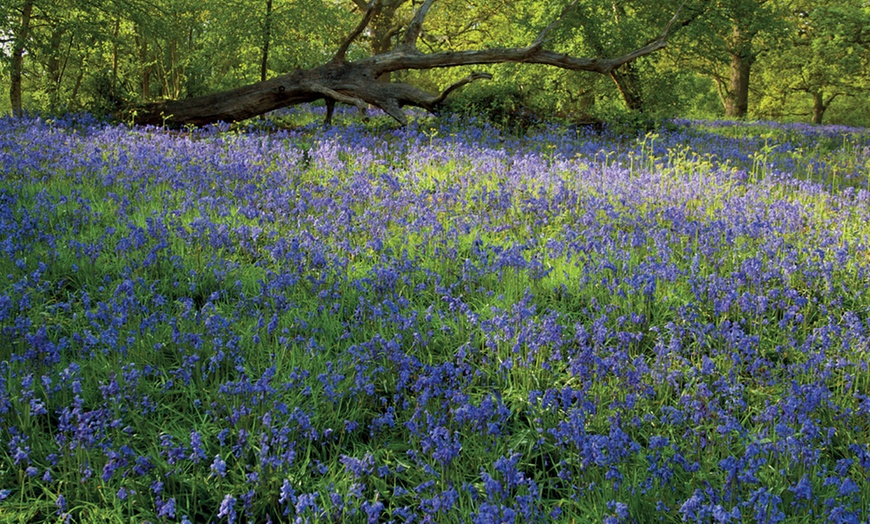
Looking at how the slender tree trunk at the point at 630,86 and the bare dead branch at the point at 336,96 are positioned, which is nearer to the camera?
the bare dead branch at the point at 336,96

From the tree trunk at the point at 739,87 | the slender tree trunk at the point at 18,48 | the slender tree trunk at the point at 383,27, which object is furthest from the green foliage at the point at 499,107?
the tree trunk at the point at 739,87

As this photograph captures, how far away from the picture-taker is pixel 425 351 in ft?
11.8

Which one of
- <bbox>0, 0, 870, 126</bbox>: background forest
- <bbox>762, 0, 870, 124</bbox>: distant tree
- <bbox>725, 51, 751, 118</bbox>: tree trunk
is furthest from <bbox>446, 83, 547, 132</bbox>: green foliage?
Result: <bbox>725, 51, 751, 118</bbox>: tree trunk

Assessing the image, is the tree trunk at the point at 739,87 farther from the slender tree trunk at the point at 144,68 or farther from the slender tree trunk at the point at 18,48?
the slender tree trunk at the point at 18,48

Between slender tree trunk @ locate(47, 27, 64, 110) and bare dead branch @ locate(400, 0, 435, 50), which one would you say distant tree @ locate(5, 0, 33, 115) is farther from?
bare dead branch @ locate(400, 0, 435, 50)

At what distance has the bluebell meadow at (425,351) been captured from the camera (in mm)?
2391

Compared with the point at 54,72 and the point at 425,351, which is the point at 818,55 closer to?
the point at 54,72

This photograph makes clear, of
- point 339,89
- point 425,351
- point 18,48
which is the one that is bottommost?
point 425,351

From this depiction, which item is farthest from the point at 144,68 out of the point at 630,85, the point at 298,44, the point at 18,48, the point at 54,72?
the point at 630,85

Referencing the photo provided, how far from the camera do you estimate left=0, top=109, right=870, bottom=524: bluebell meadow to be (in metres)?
2.39

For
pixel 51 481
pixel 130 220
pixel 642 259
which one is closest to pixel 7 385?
pixel 51 481

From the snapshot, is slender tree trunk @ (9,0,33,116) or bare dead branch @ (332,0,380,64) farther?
bare dead branch @ (332,0,380,64)

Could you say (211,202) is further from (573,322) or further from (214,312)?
(573,322)

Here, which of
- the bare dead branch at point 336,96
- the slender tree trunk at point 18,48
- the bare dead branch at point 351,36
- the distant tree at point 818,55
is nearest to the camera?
the slender tree trunk at point 18,48
